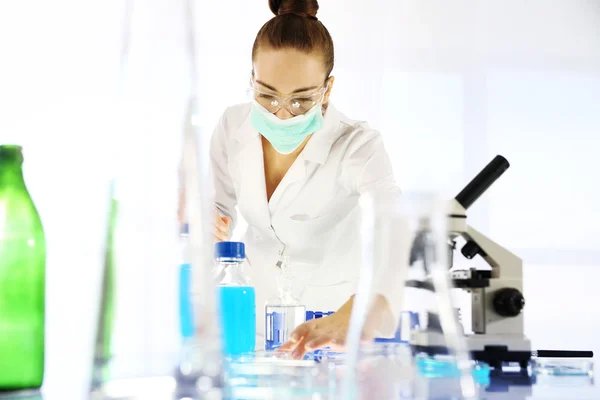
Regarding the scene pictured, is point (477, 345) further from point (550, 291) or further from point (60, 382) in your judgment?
point (550, 291)

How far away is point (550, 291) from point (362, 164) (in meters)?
3.94

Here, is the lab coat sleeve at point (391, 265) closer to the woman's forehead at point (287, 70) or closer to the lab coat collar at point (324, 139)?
the woman's forehead at point (287, 70)

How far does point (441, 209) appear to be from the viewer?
0.43 metres

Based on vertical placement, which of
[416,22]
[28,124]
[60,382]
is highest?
[416,22]

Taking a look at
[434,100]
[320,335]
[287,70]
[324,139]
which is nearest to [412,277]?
[320,335]

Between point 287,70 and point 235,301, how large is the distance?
79 centimetres

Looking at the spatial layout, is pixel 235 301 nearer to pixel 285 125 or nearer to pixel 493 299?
pixel 493 299

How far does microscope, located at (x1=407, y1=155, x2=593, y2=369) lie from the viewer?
940mm

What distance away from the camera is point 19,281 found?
69 centimetres

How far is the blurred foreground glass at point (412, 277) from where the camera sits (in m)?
0.41

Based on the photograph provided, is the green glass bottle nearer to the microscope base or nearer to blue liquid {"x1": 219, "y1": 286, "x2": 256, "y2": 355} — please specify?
blue liquid {"x1": 219, "y1": 286, "x2": 256, "y2": 355}

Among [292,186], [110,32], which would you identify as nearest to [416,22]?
[110,32]

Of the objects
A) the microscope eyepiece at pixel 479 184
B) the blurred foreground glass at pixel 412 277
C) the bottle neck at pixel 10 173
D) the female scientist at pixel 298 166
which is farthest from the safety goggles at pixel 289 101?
the blurred foreground glass at pixel 412 277

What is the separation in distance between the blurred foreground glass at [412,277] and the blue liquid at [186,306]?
99 millimetres
